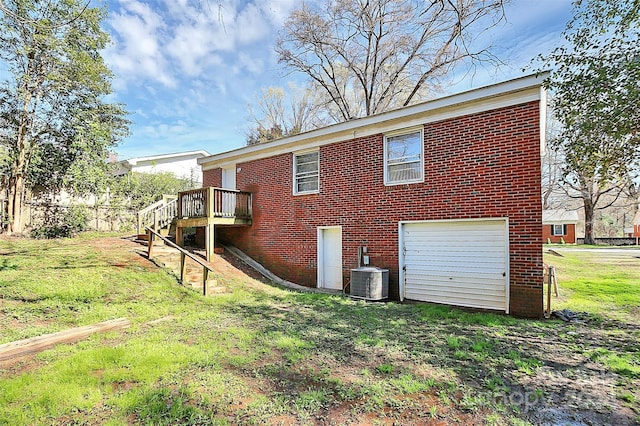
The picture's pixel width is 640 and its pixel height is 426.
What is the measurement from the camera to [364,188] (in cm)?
930

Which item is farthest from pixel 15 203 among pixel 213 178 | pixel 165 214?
pixel 213 178

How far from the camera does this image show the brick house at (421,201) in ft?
22.7

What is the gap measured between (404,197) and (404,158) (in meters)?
1.02

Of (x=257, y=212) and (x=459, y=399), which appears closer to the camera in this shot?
(x=459, y=399)

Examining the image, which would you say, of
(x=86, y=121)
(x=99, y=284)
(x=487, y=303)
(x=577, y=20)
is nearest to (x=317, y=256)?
(x=487, y=303)

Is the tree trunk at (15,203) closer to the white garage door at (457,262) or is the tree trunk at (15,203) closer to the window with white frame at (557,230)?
the white garage door at (457,262)

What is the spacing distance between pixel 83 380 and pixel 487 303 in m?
7.17

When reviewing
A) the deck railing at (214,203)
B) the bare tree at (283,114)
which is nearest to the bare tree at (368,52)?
the bare tree at (283,114)

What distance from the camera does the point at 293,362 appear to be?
14.0 ft

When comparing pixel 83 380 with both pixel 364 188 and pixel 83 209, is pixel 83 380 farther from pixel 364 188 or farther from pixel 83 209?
pixel 83 209

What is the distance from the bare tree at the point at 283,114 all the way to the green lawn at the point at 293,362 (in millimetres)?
19213

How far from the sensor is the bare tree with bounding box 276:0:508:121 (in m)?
16.7

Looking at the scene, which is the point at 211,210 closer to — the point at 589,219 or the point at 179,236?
the point at 179,236

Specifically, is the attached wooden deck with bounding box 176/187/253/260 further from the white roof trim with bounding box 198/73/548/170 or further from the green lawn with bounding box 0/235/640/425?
the green lawn with bounding box 0/235/640/425
